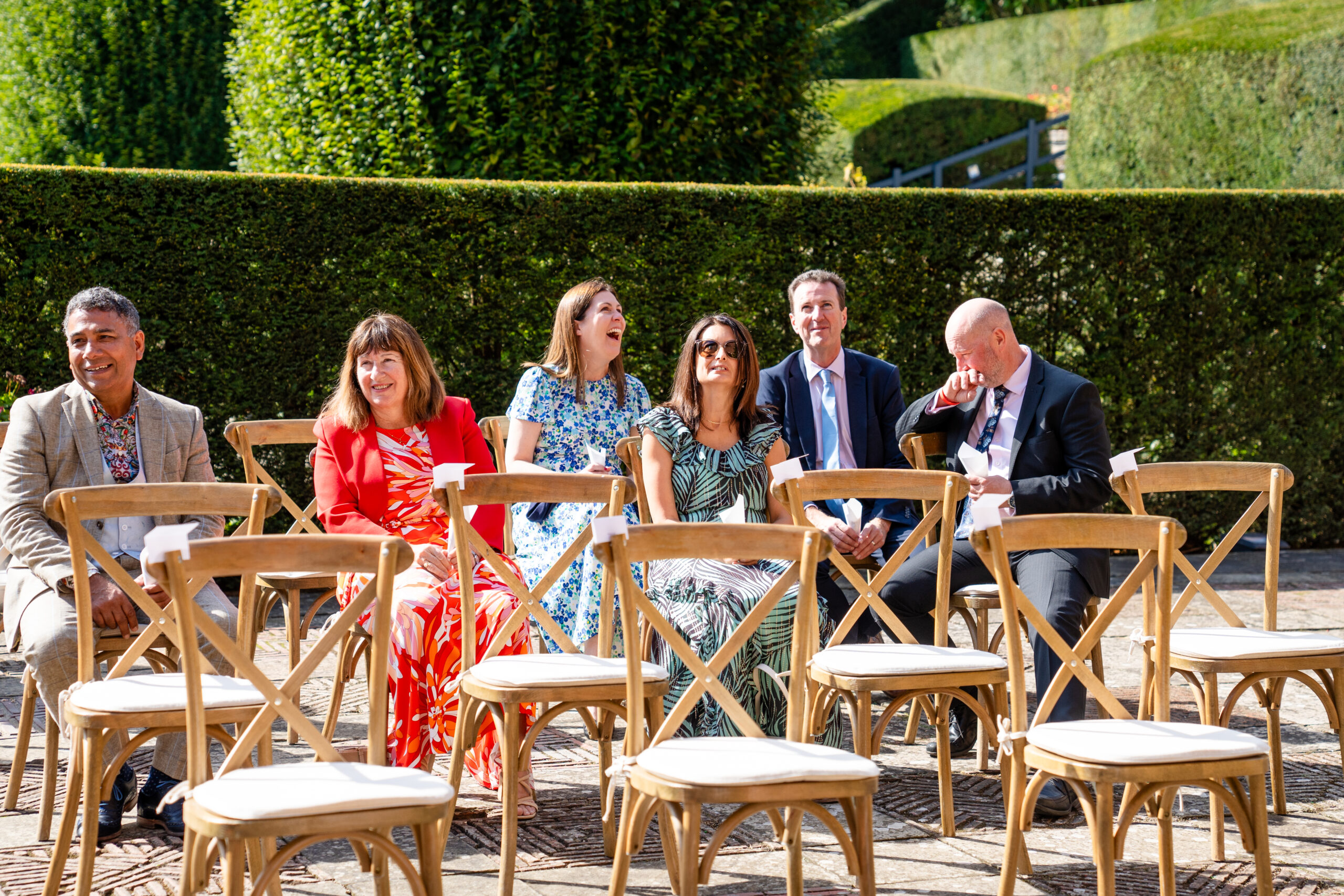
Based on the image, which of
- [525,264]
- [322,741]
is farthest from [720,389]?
[525,264]

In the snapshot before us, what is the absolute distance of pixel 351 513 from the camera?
175 inches

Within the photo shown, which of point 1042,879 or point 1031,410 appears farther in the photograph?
point 1031,410

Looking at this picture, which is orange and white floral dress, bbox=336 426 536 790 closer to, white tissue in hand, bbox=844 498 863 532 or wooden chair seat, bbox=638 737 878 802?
wooden chair seat, bbox=638 737 878 802

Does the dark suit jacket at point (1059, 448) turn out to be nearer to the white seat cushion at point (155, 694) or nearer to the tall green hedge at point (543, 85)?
the white seat cushion at point (155, 694)

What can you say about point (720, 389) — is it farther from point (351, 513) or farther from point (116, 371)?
point (116, 371)

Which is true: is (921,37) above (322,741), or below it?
above

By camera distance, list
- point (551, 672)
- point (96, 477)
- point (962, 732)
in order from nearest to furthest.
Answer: point (551, 672) < point (96, 477) < point (962, 732)

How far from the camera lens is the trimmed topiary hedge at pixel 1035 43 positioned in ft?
82.2

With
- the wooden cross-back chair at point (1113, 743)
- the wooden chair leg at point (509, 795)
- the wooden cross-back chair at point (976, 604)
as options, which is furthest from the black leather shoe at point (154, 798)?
the wooden cross-back chair at point (976, 604)

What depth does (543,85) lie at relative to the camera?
862cm

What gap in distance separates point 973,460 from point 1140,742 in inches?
64.6

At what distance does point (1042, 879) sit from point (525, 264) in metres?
4.86

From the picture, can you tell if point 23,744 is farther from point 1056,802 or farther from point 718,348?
point 1056,802

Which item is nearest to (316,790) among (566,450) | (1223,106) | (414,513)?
(414,513)
